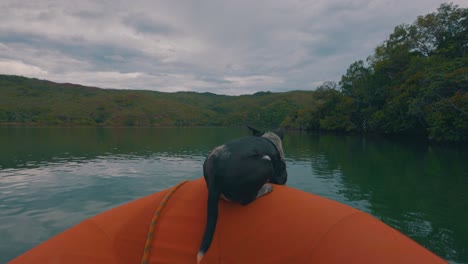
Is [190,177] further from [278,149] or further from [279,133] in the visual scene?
[278,149]

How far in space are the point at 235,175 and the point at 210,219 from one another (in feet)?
1.50

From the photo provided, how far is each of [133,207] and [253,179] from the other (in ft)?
4.58

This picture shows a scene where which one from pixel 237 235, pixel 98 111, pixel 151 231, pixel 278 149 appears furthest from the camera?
pixel 98 111

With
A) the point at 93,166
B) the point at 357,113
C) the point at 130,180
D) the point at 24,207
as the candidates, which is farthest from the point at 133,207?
the point at 357,113

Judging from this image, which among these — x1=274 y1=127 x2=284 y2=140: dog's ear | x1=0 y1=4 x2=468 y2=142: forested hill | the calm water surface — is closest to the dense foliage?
x1=0 y1=4 x2=468 y2=142: forested hill

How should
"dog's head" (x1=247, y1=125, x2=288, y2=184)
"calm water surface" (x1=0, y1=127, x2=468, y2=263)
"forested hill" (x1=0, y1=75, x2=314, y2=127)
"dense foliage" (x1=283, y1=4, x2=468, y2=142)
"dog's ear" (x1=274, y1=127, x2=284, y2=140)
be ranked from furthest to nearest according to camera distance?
1. "forested hill" (x1=0, y1=75, x2=314, y2=127)
2. "dense foliage" (x1=283, y1=4, x2=468, y2=142)
3. "calm water surface" (x1=0, y1=127, x2=468, y2=263)
4. "dog's ear" (x1=274, y1=127, x2=284, y2=140)
5. "dog's head" (x1=247, y1=125, x2=288, y2=184)

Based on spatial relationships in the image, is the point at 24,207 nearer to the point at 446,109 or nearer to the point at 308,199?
the point at 308,199

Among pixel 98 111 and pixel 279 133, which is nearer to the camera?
pixel 279 133

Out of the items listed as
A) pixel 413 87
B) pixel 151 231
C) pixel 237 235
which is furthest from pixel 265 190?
pixel 413 87

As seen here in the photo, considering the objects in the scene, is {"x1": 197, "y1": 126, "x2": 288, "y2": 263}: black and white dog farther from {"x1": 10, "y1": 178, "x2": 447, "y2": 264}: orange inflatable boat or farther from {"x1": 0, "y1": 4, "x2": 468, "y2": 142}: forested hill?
{"x1": 0, "y1": 4, "x2": 468, "y2": 142}: forested hill

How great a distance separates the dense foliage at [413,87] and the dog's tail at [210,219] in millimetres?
35455

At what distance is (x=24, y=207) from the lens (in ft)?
33.9

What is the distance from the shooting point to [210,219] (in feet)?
8.11

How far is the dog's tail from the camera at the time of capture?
2.44 metres
